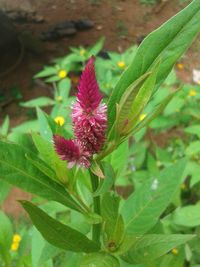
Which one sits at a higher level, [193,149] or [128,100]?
[128,100]

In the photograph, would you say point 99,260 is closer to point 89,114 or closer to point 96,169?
point 96,169

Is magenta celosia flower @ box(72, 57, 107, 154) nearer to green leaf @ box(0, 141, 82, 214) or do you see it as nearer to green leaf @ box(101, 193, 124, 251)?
green leaf @ box(0, 141, 82, 214)

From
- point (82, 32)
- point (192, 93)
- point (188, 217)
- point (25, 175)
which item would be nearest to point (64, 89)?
point (192, 93)

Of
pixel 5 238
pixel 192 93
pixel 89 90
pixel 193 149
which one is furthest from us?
pixel 192 93

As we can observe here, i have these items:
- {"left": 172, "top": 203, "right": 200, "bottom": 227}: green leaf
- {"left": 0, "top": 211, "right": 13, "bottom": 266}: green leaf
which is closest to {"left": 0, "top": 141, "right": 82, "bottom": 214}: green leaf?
{"left": 0, "top": 211, "right": 13, "bottom": 266}: green leaf

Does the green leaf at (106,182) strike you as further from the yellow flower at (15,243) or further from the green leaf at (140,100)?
the yellow flower at (15,243)

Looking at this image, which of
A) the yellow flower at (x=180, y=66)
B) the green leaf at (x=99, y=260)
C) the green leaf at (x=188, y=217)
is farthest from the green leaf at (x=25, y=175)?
the yellow flower at (x=180, y=66)

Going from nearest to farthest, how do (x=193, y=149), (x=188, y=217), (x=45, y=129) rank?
1. (x=45, y=129)
2. (x=188, y=217)
3. (x=193, y=149)
